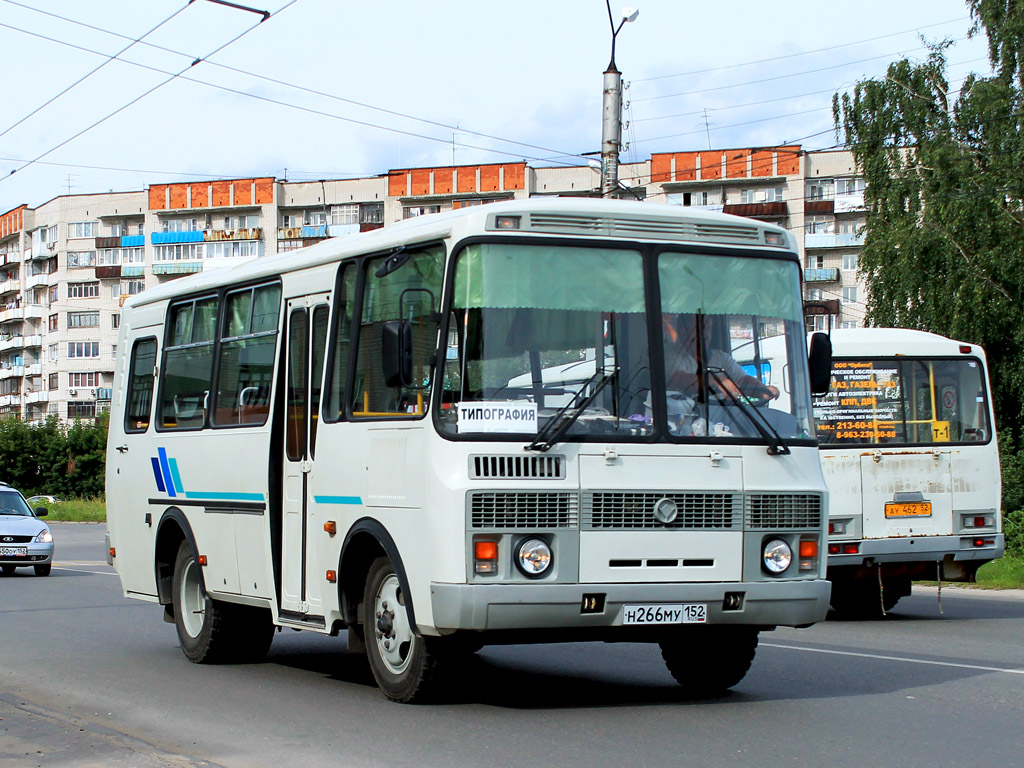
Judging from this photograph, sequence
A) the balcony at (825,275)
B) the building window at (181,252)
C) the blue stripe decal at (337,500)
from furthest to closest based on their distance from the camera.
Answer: the building window at (181,252) < the balcony at (825,275) < the blue stripe decal at (337,500)

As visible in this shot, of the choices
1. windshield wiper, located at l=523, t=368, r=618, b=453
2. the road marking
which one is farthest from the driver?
the road marking

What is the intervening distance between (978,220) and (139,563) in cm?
2681

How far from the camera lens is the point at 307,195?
10600 cm

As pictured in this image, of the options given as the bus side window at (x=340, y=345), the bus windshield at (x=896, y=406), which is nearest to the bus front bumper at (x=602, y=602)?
the bus side window at (x=340, y=345)

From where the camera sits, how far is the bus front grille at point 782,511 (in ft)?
29.8

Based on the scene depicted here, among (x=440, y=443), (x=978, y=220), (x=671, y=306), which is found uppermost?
(x=978, y=220)

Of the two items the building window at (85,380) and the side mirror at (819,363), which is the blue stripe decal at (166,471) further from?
the building window at (85,380)

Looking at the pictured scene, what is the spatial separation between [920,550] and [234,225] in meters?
94.5

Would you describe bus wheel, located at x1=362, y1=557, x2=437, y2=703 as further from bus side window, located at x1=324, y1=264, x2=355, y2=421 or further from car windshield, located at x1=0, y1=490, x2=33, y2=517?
car windshield, located at x1=0, y1=490, x2=33, y2=517

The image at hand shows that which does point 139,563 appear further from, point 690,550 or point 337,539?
point 690,550

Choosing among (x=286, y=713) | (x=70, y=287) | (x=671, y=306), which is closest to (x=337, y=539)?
(x=286, y=713)

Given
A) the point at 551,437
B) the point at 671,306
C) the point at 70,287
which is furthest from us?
the point at 70,287

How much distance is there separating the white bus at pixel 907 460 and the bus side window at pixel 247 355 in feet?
23.4

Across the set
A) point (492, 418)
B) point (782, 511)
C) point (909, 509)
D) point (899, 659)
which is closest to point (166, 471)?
point (492, 418)
